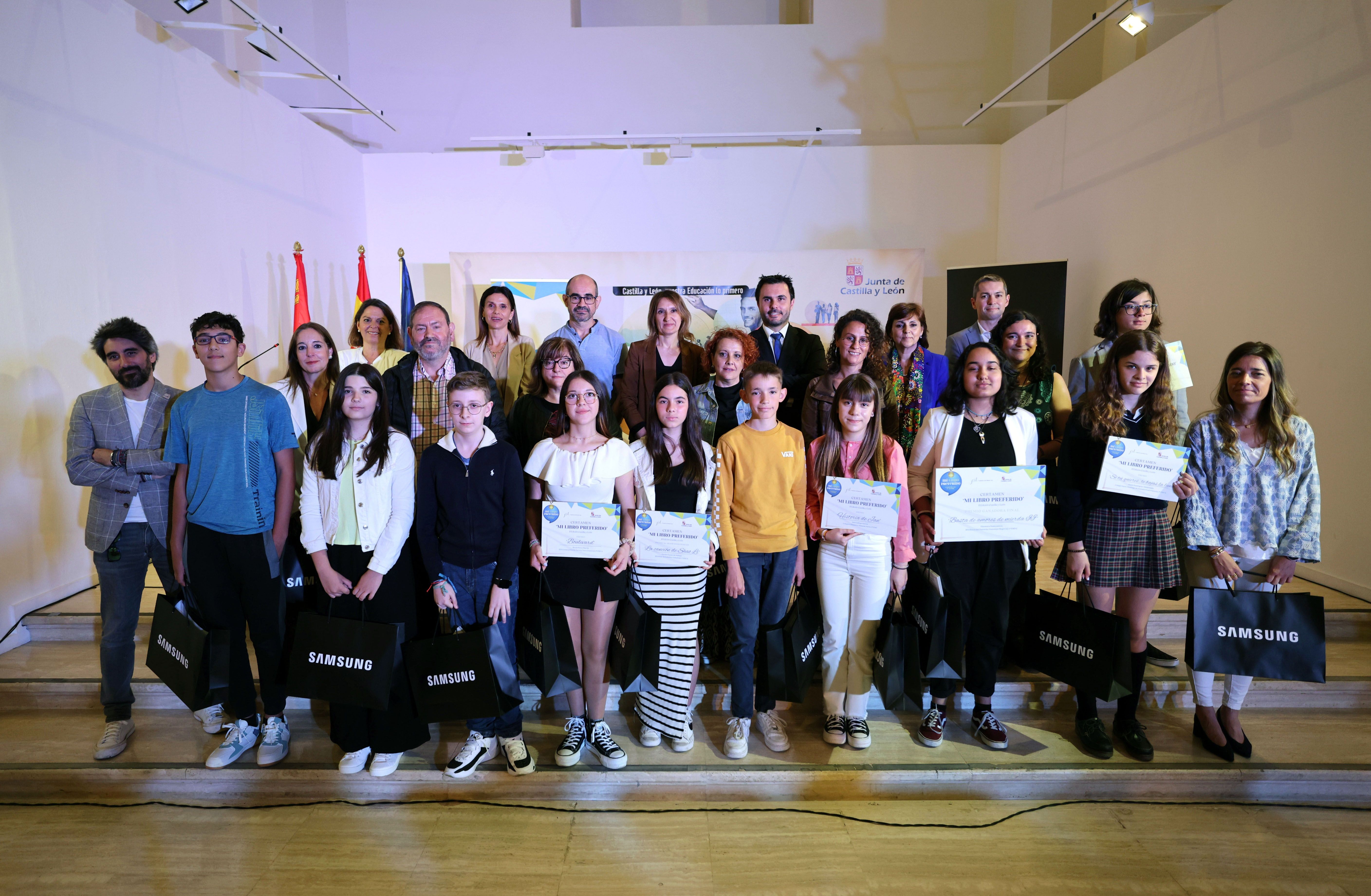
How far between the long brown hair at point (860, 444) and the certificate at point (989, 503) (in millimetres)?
235

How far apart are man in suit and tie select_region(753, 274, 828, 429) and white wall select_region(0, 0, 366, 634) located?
3.94 meters

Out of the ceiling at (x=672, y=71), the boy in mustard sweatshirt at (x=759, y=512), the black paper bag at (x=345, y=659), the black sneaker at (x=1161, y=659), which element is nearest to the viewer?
the black paper bag at (x=345, y=659)

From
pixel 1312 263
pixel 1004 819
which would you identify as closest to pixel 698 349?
pixel 1004 819

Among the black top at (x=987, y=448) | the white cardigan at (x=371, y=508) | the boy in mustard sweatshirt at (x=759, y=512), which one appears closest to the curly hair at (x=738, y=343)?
the boy in mustard sweatshirt at (x=759, y=512)

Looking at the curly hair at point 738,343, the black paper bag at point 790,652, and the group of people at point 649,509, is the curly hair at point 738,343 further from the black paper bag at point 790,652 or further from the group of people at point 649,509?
the black paper bag at point 790,652

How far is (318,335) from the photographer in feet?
10.2

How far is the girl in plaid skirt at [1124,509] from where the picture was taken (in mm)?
2631

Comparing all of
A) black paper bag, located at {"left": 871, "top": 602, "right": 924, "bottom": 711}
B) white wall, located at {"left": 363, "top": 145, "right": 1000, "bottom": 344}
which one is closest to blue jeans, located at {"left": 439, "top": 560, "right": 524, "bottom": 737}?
black paper bag, located at {"left": 871, "top": 602, "right": 924, "bottom": 711}

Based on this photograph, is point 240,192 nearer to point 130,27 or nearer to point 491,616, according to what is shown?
point 130,27

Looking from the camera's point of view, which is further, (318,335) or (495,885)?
(318,335)

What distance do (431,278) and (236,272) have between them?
7.20 ft

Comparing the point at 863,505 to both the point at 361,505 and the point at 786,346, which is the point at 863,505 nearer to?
the point at 786,346

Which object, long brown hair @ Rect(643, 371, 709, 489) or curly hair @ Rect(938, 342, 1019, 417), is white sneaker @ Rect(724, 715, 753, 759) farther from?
curly hair @ Rect(938, 342, 1019, 417)

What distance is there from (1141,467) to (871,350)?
3.77 ft
